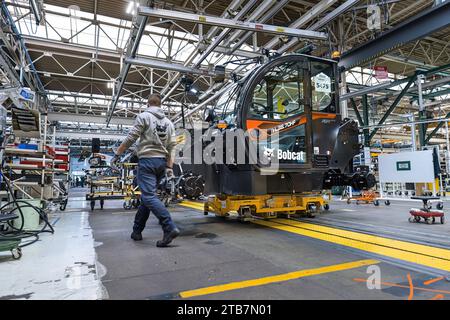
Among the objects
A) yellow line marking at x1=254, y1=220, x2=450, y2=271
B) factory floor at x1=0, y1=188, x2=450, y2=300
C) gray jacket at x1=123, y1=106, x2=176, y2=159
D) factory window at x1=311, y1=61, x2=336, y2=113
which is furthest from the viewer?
factory window at x1=311, y1=61, x2=336, y2=113

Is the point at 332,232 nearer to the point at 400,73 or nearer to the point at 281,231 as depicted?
the point at 281,231

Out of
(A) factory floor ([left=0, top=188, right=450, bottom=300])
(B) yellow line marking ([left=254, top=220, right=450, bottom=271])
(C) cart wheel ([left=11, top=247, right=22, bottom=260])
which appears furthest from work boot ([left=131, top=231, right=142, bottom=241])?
(B) yellow line marking ([left=254, top=220, right=450, bottom=271])

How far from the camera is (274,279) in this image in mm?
2217

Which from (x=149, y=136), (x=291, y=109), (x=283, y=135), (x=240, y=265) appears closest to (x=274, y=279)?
(x=240, y=265)

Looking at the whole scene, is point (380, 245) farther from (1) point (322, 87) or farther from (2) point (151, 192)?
(1) point (322, 87)

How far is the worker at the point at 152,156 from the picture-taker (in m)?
3.40

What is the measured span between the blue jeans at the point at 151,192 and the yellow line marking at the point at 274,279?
1.37 metres

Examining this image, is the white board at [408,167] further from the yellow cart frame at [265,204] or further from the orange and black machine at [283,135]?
the yellow cart frame at [265,204]

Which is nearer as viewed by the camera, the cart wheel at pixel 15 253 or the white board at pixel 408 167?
the cart wheel at pixel 15 253

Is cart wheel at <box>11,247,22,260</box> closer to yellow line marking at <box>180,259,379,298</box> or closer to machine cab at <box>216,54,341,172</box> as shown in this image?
yellow line marking at <box>180,259,379,298</box>

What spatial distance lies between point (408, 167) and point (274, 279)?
22.6ft

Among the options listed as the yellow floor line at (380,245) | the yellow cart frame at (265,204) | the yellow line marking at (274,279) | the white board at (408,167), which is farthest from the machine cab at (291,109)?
the white board at (408,167)

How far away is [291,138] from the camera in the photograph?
15.6ft

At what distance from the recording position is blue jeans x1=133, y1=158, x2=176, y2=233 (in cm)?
335
